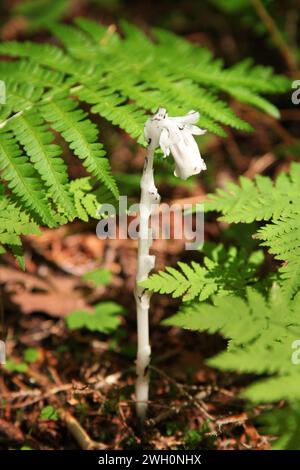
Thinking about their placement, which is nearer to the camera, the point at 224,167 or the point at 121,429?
the point at 121,429

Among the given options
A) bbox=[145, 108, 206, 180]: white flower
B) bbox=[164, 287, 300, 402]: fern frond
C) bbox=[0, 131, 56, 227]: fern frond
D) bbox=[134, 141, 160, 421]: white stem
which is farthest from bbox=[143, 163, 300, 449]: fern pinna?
bbox=[0, 131, 56, 227]: fern frond

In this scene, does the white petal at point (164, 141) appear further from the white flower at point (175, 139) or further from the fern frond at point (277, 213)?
the fern frond at point (277, 213)

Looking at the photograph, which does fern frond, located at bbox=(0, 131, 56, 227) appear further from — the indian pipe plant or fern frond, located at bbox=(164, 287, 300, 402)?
fern frond, located at bbox=(164, 287, 300, 402)

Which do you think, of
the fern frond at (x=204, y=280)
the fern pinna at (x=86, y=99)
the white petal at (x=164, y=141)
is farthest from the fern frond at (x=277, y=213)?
the white petal at (x=164, y=141)

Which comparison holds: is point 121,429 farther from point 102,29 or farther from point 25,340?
point 102,29

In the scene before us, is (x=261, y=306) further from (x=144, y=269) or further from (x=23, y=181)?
(x=23, y=181)

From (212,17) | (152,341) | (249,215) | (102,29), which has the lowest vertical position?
(152,341)
